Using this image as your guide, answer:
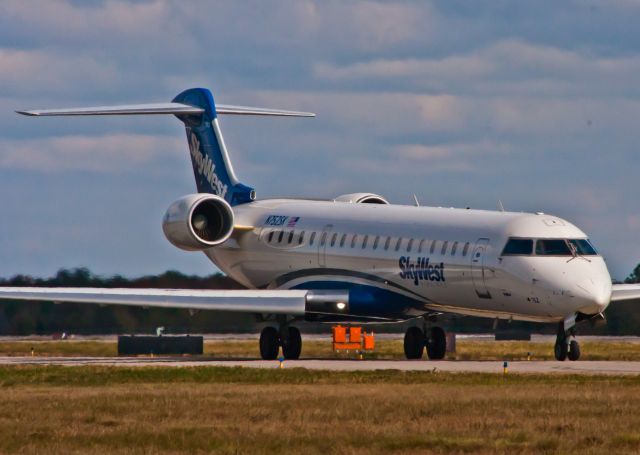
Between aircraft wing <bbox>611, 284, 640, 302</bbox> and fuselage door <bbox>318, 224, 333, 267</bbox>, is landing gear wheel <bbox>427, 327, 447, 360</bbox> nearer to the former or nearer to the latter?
fuselage door <bbox>318, 224, 333, 267</bbox>

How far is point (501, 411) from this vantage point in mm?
19641

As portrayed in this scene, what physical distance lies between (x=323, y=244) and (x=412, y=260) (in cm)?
369

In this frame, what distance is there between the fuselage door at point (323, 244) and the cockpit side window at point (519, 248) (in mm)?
6636

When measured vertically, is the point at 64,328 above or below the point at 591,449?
above

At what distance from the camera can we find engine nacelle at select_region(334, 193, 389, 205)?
44.1 metres

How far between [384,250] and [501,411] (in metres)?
17.6

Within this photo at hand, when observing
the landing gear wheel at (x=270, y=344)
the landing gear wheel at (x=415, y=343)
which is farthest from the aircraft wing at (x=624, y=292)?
the landing gear wheel at (x=270, y=344)

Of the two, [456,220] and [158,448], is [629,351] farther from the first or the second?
[158,448]

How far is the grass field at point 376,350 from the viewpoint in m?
39.9

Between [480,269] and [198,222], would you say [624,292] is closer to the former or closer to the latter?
[480,269]

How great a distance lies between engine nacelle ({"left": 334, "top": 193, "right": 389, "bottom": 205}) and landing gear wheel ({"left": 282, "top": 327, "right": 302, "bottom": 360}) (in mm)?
6828

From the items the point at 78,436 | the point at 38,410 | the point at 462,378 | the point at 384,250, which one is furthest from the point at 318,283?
the point at 78,436

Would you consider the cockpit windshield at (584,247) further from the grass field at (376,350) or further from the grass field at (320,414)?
the grass field at (320,414)

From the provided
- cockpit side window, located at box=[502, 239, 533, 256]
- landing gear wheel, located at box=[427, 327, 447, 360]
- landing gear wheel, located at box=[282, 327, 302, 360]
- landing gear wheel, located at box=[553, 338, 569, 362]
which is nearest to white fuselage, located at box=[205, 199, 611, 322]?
cockpit side window, located at box=[502, 239, 533, 256]
